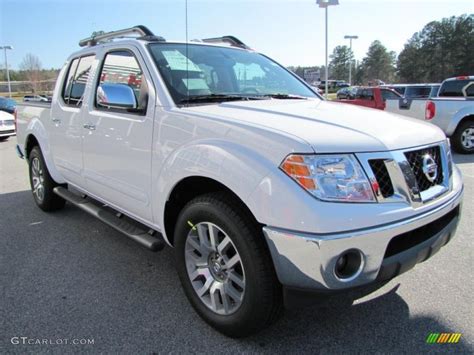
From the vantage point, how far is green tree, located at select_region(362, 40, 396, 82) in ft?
321

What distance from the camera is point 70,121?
159 inches

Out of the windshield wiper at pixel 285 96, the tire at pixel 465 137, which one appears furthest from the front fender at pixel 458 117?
the windshield wiper at pixel 285 96

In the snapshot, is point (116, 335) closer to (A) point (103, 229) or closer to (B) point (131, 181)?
(B) point (131, 181)

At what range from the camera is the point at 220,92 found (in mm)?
3178

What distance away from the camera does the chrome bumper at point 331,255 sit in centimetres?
199

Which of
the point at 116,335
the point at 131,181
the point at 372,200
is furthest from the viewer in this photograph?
the point at 131,181

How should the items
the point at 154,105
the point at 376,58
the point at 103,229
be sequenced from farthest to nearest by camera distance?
the point at 376,58 < the point at 103,229 < the point at 154,105

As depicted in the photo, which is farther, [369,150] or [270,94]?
[270,94]

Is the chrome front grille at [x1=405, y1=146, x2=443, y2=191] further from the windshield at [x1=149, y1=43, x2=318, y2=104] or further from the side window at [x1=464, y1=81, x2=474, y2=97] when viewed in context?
the side window at [x1=464, y1=81, x2=474, y2=97]

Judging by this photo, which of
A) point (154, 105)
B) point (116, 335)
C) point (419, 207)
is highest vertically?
point (154, 105)

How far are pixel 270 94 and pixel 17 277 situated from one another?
2.62m

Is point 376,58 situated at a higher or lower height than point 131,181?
higher

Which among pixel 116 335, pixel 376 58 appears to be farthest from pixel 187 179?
pixel 376 58

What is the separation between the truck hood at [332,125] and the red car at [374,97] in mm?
8531
